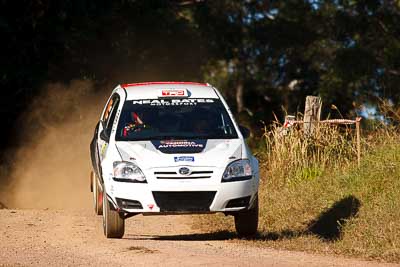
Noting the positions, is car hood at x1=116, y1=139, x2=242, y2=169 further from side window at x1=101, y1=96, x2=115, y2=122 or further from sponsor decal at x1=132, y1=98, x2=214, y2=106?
side window at x1=101, y1=96, x2=115, y2=122

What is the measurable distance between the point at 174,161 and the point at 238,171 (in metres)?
0.74

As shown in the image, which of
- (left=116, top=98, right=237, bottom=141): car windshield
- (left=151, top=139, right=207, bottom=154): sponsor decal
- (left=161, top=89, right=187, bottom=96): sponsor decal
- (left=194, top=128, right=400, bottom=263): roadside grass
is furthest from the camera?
(left=161, top=89, right=187, bottom=96): sponsor decal

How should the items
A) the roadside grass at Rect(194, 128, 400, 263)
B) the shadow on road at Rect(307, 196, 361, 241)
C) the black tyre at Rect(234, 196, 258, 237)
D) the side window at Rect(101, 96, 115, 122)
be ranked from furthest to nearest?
the side window at Rect(101, 96, 115, 122) < the shadow on road at Rect(307, 196, 361, 241) < the black tyre at Rect(234, 196, 258, 237) < the roadside grass at Rect(194, 128, 400, 263)

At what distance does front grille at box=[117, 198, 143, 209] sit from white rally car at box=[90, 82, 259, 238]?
1 cm

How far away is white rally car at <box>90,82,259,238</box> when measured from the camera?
1200cm

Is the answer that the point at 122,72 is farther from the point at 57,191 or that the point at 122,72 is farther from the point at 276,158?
the point at 276,158

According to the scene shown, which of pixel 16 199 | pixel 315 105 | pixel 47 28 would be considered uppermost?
pixel 47 28

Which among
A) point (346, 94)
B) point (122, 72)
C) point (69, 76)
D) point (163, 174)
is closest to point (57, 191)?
point (69, 76)

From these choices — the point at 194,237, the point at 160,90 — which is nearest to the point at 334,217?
the point at 194,237

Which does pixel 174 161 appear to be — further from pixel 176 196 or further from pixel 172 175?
pixel 176 196

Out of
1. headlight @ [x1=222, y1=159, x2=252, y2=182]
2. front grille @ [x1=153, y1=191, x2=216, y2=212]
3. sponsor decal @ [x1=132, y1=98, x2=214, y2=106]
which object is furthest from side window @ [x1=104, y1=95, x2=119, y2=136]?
headlight @ [x1=222, y1=159, x2=252, y2=182]

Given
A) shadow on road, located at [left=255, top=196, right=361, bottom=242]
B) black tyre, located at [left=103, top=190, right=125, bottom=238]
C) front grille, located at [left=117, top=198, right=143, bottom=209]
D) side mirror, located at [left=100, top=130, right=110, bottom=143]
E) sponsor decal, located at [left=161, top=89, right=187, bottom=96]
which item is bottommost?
shadow on road, located at [left=255, top=196, right=361, bottom=242]

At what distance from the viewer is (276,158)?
57.2 ft

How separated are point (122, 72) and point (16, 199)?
8.50 meters
